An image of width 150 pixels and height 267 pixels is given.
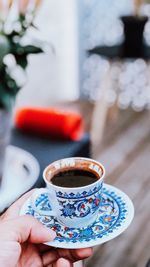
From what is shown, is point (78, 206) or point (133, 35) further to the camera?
point (133, 35)

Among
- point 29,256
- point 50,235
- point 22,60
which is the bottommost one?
point 29,256

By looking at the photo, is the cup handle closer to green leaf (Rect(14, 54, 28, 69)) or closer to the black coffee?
the black coffee

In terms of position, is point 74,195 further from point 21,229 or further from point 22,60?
point 22,60

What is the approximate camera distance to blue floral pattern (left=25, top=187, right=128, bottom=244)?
76cm

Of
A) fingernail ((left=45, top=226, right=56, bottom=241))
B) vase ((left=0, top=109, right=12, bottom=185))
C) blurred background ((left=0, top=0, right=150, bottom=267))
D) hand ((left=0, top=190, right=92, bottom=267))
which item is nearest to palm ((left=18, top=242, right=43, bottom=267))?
hand ((left=0, top=190, right=92, bottom=267))

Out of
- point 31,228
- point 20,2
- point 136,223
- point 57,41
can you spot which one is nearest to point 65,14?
point 57,41

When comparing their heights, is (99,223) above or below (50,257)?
above

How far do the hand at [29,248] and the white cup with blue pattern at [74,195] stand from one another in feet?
0.12

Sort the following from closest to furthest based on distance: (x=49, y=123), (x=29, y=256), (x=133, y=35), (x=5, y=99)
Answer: (x=29, y=256) < (x=5, y=99) < (x=49, y=123) < (x=133, y=35)

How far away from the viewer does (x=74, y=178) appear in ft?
2.62

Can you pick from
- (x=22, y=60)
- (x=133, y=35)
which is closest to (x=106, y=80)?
(x=133, y=35)

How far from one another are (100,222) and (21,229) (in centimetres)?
14

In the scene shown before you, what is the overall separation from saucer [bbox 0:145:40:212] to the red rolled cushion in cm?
13

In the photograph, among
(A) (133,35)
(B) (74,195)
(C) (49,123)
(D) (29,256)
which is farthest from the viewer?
(A) (133,35)
